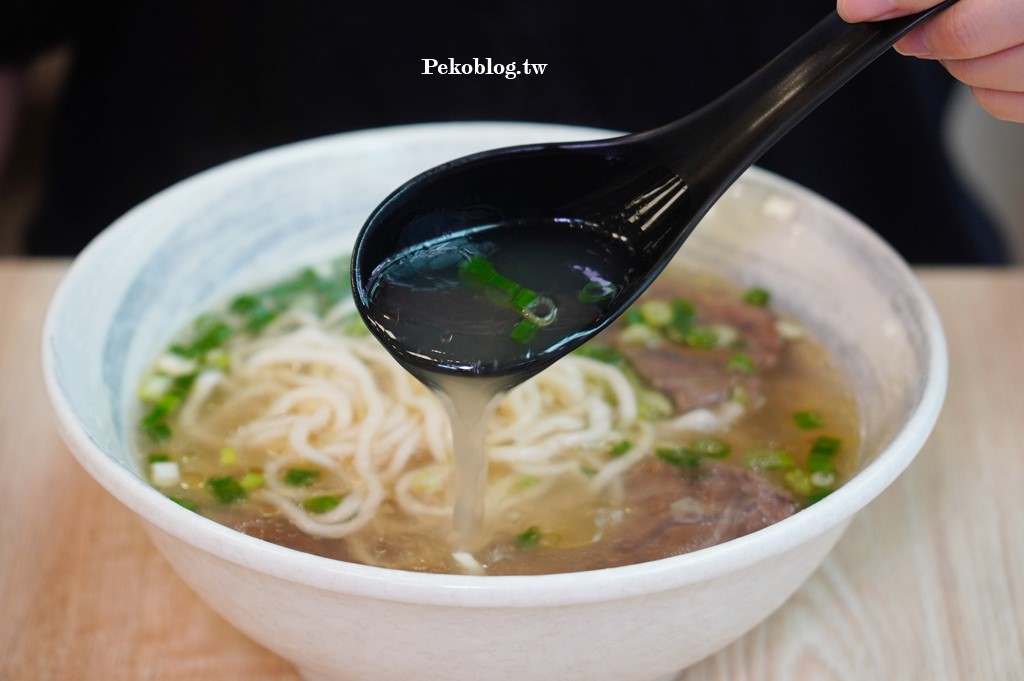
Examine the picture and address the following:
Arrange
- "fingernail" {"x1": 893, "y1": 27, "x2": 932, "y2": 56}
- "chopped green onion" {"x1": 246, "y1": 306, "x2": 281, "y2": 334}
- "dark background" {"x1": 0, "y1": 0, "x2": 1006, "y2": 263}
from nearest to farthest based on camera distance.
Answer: "fingernail" {"x1": 893, "y1": 27, "x2": 932, "y2": 56}
"chopped green onion" {"x1": 246, "y1": 306, "x2": 281, "y2": 334}
"dark background" {"x1": 0, "y1": 0, "x2": 1006, "y2": 263}

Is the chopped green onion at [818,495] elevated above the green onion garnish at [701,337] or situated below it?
above

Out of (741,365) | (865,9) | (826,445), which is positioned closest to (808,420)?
A: (826,445)

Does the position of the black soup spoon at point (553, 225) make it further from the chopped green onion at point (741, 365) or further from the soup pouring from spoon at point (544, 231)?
the chopped green onion at point (741, 365)

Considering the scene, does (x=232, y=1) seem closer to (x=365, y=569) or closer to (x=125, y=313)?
(x=125, y=313)

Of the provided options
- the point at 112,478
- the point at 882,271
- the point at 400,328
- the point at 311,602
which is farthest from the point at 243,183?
the point at 882,271

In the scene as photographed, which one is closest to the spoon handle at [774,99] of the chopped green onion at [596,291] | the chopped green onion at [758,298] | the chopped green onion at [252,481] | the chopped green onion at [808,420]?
the chopped green onion at [596,291]

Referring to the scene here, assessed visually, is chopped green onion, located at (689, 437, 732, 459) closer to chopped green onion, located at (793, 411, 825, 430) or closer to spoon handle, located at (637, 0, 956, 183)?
chopped green onion, located at (793, 411, 825, 430)

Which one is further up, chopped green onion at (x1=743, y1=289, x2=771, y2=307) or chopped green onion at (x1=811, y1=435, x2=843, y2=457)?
chopped green onion at (x1=743, y1=289, x2=771, y2=307)

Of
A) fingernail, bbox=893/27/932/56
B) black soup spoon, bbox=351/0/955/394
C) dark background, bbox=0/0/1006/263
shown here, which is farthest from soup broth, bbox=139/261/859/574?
dark background, bbox=0/0/1006/263
